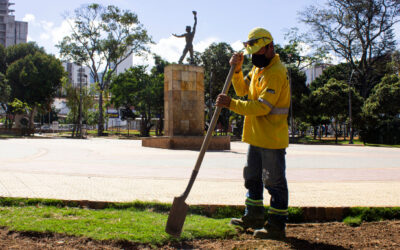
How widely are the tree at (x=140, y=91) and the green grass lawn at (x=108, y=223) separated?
126 ft

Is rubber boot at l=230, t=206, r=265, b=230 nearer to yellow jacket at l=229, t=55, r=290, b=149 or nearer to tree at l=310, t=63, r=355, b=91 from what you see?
yellow jacket at l=229, t=55, r=290, b=149

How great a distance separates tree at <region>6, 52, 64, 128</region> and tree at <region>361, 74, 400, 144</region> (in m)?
32.3

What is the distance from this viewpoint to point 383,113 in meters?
34.1

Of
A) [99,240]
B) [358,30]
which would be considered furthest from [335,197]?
[358,30]

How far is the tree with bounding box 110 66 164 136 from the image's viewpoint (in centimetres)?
4203

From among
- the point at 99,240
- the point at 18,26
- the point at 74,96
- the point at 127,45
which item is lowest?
the point at 99,240

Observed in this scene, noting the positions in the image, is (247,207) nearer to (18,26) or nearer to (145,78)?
(145,78)

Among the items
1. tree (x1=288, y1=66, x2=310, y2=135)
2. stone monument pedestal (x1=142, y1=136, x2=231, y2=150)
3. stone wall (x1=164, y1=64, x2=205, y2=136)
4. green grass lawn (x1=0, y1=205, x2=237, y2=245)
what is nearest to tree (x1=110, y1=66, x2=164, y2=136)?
tree (x1=288, y1=66, x2=310, y2=135)

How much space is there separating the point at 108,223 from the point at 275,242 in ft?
4.75

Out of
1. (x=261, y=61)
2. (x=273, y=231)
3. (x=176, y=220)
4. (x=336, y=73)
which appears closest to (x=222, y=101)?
(x=261, y=61)

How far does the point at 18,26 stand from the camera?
9744 centimetres

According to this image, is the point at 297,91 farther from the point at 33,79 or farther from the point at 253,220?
the point at 253,220

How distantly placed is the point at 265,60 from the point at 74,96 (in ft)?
129

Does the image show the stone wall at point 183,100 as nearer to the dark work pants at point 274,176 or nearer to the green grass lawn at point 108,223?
the green grass lawn at point 108,223
